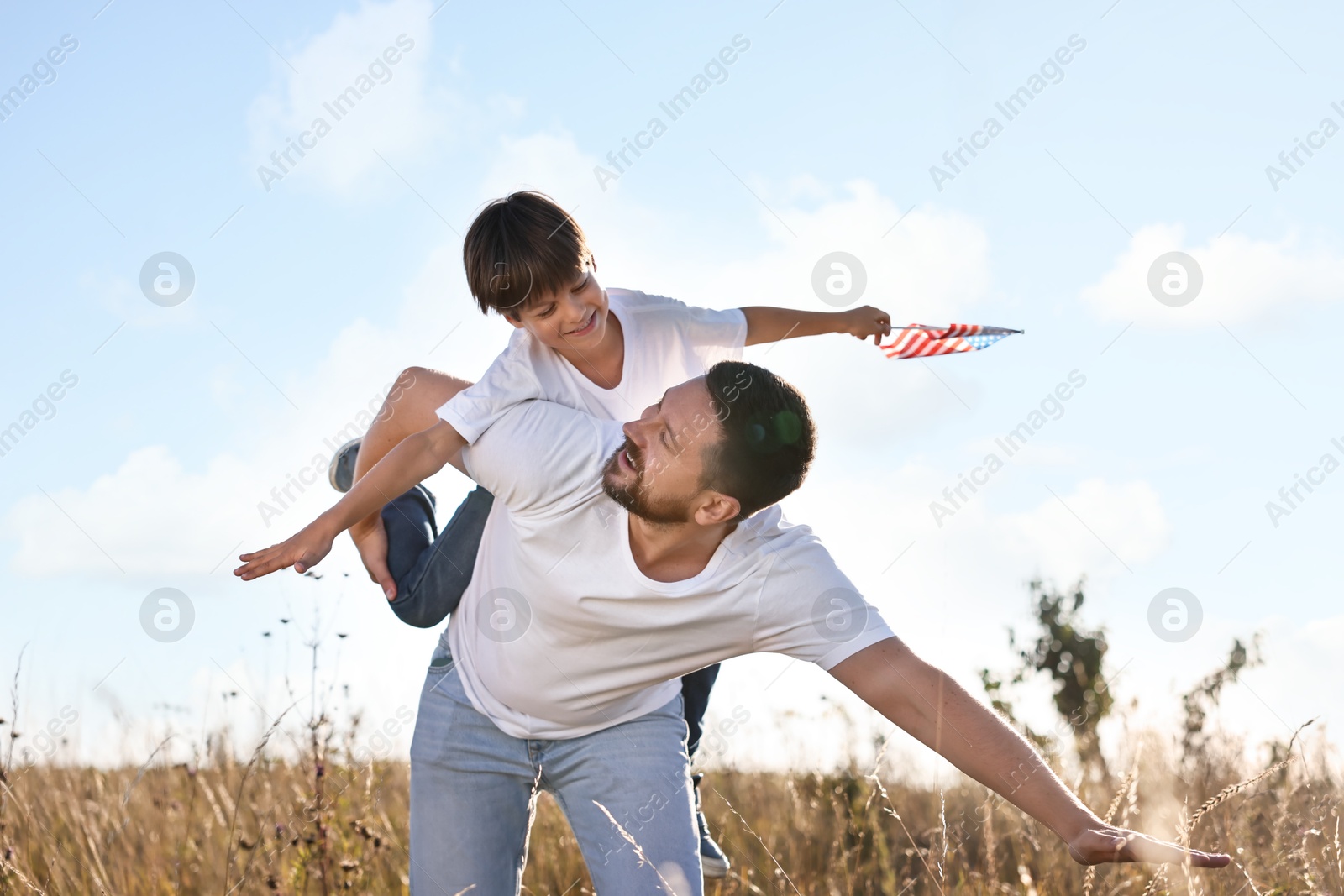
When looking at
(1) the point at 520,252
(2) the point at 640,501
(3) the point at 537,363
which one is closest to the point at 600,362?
(3) the point at 537,363

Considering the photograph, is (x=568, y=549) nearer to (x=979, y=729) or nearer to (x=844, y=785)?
(x=979, y=729)

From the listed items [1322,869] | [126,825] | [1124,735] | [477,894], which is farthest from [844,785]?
[126,825]

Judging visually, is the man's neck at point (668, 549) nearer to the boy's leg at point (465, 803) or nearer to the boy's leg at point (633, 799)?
the boy's leg at point (633, 799)

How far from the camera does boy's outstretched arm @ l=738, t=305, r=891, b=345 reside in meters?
4.55

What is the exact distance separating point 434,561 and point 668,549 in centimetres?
96

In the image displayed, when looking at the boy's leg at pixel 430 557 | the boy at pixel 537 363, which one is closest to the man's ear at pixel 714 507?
the boy at pixel 537 363

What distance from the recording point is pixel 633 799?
3.19 metres

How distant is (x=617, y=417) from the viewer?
4.20 m

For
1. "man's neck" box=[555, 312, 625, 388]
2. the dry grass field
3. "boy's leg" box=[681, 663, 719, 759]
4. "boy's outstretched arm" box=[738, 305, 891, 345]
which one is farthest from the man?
"boy's outstretched arm" box=[738, 305, 891, 345]

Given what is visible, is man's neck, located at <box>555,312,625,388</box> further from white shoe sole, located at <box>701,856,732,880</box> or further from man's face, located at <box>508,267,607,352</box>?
white shoe sole, located at <box>701,856,732,880</box>

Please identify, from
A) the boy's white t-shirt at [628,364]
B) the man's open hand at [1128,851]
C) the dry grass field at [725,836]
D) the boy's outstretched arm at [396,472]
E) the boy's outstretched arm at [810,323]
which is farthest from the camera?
the boy's outstretched arm at [810,323]

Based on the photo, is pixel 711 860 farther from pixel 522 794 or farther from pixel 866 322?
pixel 866 322

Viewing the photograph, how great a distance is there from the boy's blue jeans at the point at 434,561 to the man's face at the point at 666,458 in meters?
0.76

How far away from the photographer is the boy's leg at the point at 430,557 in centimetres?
372
